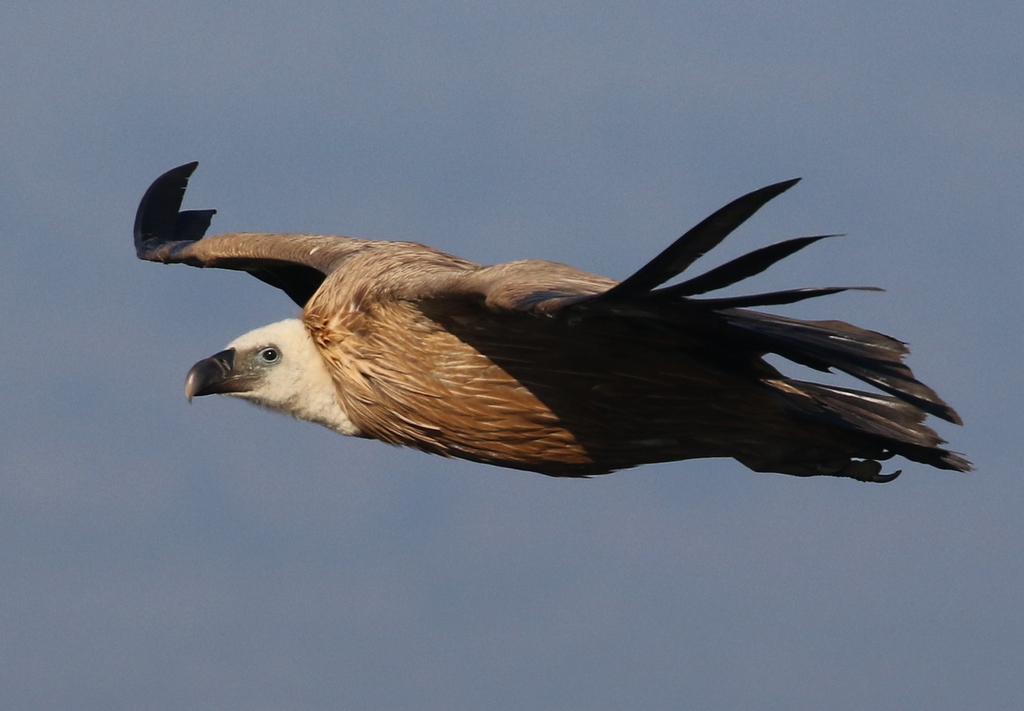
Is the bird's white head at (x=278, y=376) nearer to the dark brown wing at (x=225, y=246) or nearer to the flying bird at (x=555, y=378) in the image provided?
the flying bird at (x=555, y=378)

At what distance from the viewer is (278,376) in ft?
26.0

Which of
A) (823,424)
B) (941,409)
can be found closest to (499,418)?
(823,424)

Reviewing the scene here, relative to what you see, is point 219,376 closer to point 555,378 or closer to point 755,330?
point 555,378

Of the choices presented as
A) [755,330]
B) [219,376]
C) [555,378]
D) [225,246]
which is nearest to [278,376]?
[219,376]

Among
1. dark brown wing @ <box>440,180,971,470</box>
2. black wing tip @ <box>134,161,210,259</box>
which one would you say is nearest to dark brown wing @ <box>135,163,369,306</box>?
black wing tip @ <box>134,161,210,259</box>

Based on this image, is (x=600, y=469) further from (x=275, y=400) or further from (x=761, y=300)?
(x=761, y=300)

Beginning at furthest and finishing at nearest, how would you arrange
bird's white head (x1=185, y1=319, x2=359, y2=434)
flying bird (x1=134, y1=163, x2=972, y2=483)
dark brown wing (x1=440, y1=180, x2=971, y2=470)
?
bird's white head (x1=185, y1=319, x2=359, y2=434) → flying bird (x1=134, y1=163, x2=972, y2=483) → dark brown wing (x1=440, y1=180, x2=971, y2=470)

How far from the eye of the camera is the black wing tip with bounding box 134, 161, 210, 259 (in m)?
10.6

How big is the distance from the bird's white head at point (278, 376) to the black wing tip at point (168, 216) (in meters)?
2.59

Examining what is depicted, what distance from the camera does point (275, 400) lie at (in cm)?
800

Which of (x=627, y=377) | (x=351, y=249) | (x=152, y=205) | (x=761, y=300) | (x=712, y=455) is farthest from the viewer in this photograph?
(x=152, y=205)

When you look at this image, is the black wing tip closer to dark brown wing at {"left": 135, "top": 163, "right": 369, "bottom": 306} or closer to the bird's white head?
dark brown wing at {"left": 135, "top": 163, "right": 369, "bottom": 306}

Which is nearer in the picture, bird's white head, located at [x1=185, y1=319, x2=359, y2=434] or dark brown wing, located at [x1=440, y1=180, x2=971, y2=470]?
dark brown wing, located at [x1=440, y1=180, x2=971, y2=470]

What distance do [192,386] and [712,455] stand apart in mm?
2548
